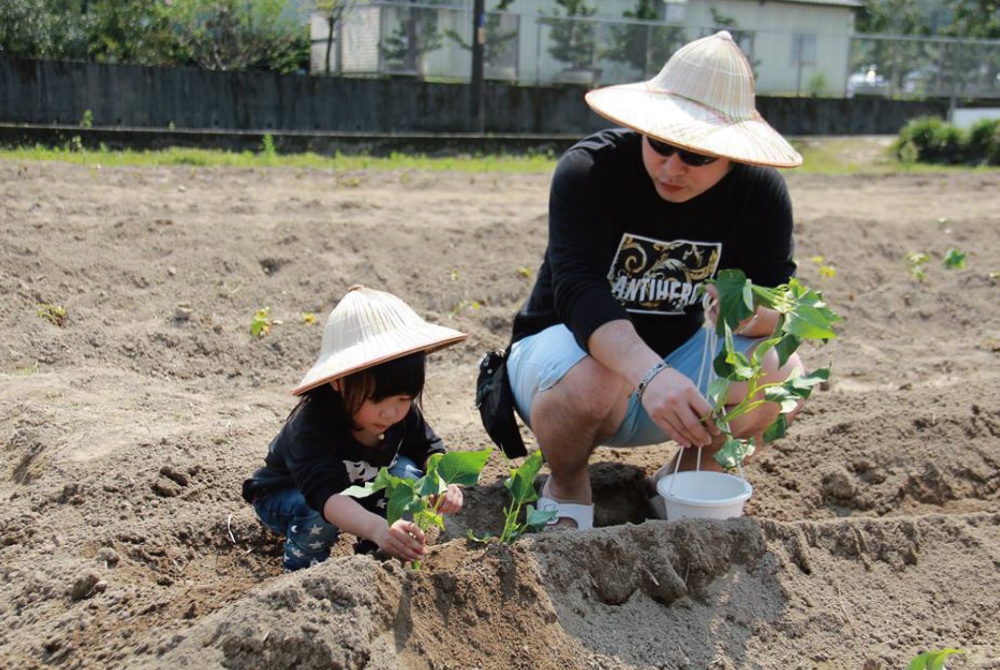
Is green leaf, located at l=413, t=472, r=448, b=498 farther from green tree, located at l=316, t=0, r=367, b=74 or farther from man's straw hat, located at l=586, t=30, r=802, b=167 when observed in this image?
green tree, located at l=316, t=0, r=367, b=74

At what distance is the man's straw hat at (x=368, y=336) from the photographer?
272 centimetres

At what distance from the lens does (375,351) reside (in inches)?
108

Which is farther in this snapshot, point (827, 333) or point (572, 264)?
point (572, 264)

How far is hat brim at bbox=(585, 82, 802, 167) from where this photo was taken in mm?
2857

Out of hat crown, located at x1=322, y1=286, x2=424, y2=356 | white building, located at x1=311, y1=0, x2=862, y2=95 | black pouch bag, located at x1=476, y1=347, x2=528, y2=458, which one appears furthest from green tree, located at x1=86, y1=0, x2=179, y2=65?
hat crown, located at x1=322, y1=286, x2=424, y2=356

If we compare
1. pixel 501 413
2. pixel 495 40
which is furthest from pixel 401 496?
pixel 495 40

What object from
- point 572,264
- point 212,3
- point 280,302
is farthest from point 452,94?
point 572,264

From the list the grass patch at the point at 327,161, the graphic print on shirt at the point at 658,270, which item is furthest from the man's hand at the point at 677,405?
the grass patch at the point at 327,161

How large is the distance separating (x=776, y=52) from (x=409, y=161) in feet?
43.4

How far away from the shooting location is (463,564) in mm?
2543

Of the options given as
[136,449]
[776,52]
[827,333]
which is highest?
[776,52]

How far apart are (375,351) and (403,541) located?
50cm

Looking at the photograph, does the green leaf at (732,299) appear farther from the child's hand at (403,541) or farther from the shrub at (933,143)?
the shrub at (933,143)

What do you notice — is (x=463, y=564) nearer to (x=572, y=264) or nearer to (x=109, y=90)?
(x=572, y=264)
